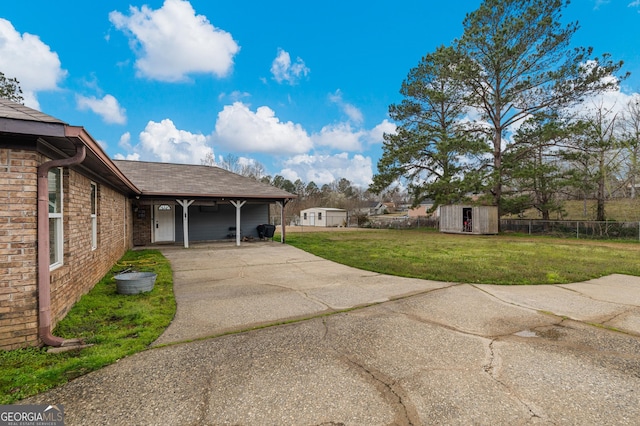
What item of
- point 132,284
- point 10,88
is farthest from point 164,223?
point 10,88

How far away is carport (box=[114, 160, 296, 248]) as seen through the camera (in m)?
12.1

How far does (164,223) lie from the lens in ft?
45.2

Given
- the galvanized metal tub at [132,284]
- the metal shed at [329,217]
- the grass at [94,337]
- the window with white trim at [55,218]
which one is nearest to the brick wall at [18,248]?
the grass at [94,337]

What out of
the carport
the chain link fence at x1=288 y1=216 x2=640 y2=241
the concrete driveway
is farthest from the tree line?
the concrete driveway

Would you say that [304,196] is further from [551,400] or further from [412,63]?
[551,400]

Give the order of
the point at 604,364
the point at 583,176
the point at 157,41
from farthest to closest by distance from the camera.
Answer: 1. the point at 583,176
2. the point at 157,41
3. the point at 604,364

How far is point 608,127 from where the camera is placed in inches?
711

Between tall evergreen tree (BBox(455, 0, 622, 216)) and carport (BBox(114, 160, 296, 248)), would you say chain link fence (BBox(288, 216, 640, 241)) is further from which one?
carport (BBox(114, 160, 296, 248))

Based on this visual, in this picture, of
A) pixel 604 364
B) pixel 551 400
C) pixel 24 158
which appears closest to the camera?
pixel 551 400

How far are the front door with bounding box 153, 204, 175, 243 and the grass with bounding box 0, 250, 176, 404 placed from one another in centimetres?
851

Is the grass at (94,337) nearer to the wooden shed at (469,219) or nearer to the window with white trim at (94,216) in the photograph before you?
the window with white trim at (94,216)

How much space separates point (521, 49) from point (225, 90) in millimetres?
18240

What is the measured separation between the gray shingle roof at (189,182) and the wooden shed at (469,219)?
12.7 metres

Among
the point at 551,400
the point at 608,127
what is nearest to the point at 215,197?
the point at 551,400
